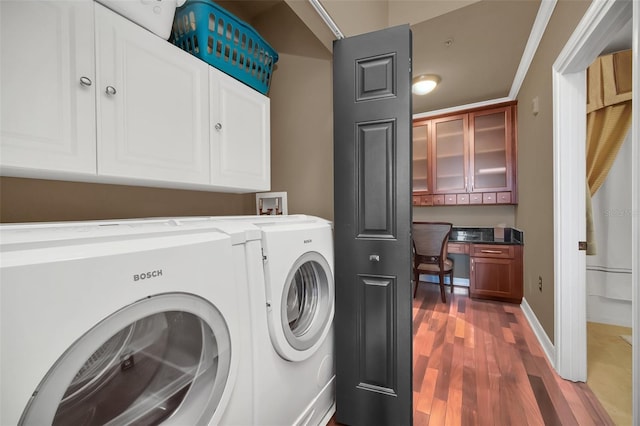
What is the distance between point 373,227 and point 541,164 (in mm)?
1909

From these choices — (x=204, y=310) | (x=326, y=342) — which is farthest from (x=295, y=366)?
(x=204, y=310)

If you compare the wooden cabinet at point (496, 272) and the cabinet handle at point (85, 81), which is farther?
the wooden cabinet at point (496, 272)

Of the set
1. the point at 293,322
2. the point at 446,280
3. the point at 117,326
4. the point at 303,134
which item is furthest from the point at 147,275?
the point at 446,280

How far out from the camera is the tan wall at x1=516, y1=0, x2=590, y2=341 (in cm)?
175

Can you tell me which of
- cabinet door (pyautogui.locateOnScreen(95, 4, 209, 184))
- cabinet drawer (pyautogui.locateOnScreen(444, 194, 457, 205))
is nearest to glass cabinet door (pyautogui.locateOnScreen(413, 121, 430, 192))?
cabinet drawer (pyautogui.locateOnScreen(444, 194, 457, 205))

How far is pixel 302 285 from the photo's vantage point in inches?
52.6

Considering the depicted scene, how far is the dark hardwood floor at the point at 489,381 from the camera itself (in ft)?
4.60

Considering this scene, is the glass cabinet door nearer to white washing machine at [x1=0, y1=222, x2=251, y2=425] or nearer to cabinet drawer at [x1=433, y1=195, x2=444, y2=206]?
cabinet drawer at [x1=433, y1=195, x2=444, y2=206]

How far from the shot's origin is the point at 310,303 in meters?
1.35

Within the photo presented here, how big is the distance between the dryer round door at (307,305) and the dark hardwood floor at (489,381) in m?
0.58

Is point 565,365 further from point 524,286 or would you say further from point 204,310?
point 204,310

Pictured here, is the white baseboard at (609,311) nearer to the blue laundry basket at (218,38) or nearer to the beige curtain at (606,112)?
the beige curtain at (606,112)

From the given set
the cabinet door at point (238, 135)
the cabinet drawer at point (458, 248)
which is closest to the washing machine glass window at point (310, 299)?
the cabinet door at point (238, 135)

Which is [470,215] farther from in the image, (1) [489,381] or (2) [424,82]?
(1) [489,381]
